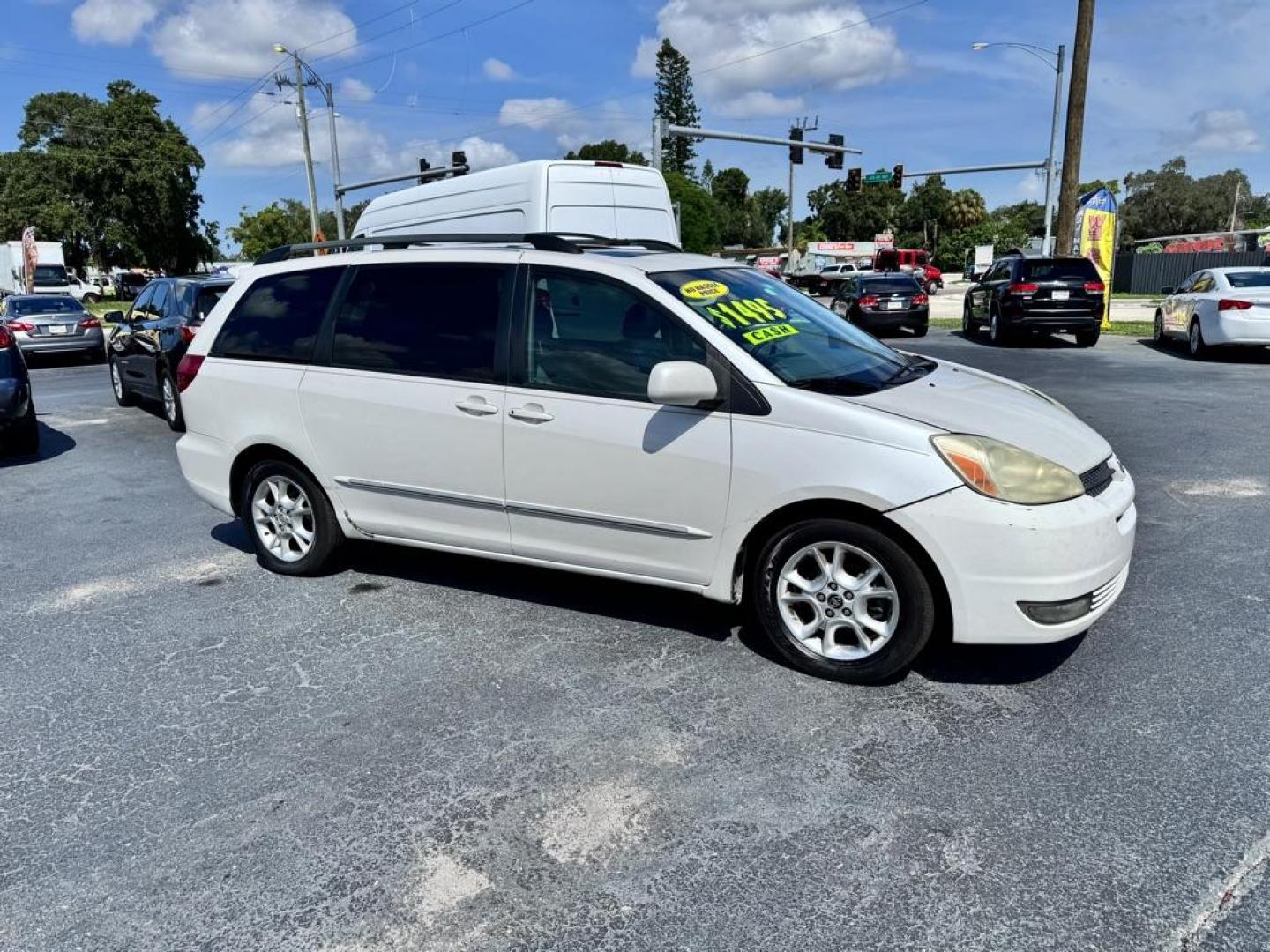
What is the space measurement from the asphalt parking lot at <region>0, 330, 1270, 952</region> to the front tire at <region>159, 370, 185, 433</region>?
4.75 metres

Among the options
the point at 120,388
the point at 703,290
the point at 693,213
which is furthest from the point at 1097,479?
the point at 693,213

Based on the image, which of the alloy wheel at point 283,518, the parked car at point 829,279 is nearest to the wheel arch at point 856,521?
the alloy wheel at point 283,518

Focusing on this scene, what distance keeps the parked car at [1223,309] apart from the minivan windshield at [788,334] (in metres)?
11.6

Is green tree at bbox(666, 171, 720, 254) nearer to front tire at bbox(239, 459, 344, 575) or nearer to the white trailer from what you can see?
the white trailer

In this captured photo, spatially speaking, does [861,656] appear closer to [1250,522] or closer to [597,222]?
[1250,522]

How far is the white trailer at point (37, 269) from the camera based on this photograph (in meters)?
38.7

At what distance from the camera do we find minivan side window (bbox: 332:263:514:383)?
429 centimetres

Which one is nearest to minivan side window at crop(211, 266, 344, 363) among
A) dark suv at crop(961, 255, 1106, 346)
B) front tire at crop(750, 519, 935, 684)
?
front tire at crop(750, 519, 935, 684)

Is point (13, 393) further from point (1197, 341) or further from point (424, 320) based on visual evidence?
point (1197, 341)

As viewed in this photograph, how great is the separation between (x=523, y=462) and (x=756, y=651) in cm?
133

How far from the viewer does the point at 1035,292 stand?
54.9 ft

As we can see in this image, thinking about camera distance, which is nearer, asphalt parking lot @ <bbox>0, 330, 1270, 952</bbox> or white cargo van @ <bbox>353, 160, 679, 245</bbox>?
asphalt parking lot @ <bbox>0, 330, 1270, 952</bbox>

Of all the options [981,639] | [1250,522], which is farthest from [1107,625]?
[1250,522]

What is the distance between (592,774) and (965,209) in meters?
102
